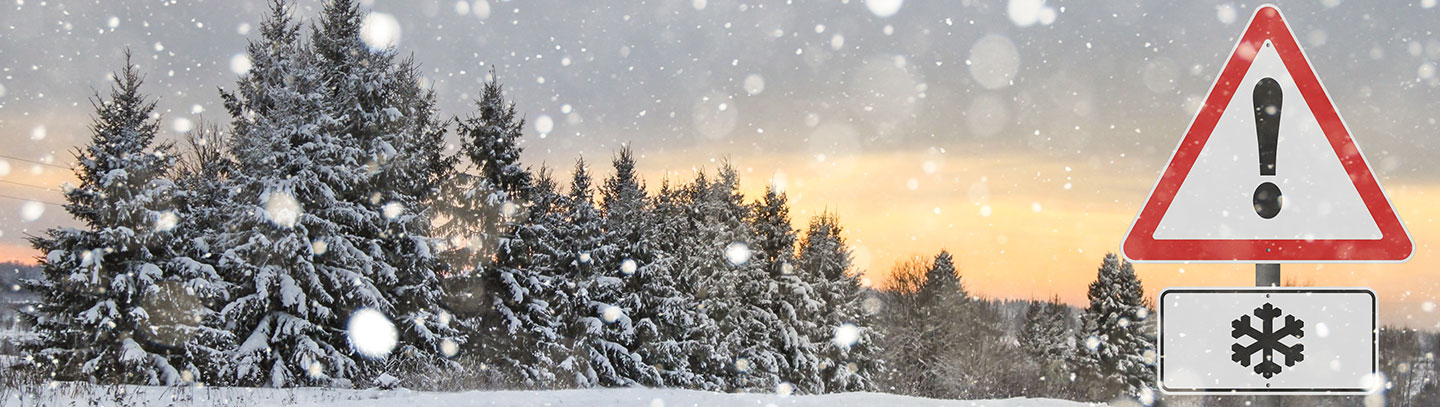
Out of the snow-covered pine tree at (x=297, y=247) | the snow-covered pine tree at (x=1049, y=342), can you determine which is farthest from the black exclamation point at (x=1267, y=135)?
the snow-covered pine tree at (x=1049, y=342)

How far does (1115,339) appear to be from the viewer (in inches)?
1906

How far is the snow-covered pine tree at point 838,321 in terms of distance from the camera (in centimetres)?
3872

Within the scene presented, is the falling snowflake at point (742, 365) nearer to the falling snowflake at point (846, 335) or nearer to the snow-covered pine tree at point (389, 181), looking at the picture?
the falling snowflake at point (846, 335)

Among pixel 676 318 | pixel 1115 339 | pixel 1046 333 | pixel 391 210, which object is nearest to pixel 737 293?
pixel 676 318

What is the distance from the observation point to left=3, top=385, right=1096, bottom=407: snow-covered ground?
11.3 metres

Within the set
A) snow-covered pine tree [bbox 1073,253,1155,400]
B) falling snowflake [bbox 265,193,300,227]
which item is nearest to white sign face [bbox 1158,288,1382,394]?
falling snowflake [bbox 265,193,300,227]

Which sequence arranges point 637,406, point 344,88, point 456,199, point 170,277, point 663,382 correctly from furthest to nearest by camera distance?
point 663,382 < point 456,199 < point 344,88 < point 170,277 < point 637,406

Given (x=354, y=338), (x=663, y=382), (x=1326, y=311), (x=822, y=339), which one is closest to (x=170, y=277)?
(x=354, y=338)

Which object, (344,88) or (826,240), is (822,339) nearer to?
(826,240)

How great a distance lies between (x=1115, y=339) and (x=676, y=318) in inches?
1051

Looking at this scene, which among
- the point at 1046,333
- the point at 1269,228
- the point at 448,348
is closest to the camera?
the point at 1269,228

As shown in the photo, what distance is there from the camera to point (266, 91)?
26.9 metres

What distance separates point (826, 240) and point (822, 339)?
4.32 metres

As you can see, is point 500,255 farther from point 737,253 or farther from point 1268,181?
point 1268,181
